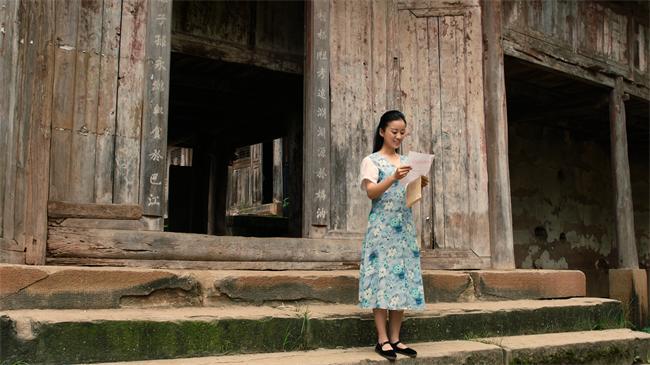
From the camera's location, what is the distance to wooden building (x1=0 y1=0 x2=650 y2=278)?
13.5 ft

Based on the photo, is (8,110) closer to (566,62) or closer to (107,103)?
(107,103)

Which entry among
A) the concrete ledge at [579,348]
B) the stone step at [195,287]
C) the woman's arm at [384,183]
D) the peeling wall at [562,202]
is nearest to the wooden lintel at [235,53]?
the stone step at [195,287]

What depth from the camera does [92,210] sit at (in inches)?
168

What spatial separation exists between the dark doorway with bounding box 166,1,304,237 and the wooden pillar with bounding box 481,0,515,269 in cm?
256

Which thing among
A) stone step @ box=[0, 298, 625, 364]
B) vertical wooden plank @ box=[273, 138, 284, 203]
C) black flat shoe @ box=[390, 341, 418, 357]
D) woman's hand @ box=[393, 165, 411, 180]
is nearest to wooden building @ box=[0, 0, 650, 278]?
stone step @ box=[0, 298, 625, 364]

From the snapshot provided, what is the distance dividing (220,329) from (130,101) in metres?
1.95

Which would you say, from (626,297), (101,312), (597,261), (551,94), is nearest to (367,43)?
(101,312)

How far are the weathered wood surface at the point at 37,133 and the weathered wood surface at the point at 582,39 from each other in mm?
5202

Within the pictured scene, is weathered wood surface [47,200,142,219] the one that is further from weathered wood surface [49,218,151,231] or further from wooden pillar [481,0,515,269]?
wooden pillar [481,0,515,269]

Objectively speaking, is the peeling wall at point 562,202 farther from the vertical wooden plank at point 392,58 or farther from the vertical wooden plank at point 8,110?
the vertical wooden plank at point 8,110

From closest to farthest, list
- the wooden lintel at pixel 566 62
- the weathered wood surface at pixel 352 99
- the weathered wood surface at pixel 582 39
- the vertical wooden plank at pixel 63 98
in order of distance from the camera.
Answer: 1. the vertical wooden plank at pixel 63 98
2. the weathered wood surface at pixel 352 99
3. the wooden lintel at pixel 566 62
4. the weathered wood surface at pixel 582 39

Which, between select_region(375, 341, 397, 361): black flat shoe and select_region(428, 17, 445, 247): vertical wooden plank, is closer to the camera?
select_region(375, 341, 397, 361): black flat shoe

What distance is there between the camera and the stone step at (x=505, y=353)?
11.3ft

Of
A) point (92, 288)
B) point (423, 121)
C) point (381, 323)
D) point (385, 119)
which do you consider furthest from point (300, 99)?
point (92, 288)
